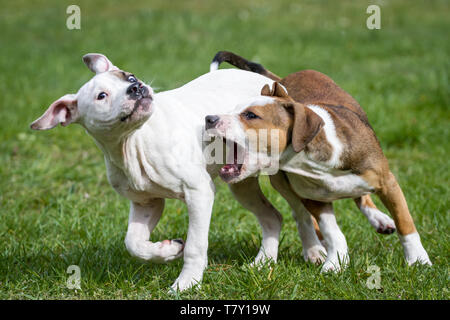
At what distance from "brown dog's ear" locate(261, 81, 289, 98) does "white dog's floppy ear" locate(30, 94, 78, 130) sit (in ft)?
4.68

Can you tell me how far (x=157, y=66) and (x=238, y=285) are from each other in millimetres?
7745

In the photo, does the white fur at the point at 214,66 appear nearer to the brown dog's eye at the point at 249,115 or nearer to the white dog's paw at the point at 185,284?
the brown dog's eye at the point at 249,115

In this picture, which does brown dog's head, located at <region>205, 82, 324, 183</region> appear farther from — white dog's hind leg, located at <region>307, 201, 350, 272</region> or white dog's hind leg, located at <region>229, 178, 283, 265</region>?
white dog's hind leg, located at <region>229, 178, 283, 265</region>

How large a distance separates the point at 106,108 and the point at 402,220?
2382 millimetres

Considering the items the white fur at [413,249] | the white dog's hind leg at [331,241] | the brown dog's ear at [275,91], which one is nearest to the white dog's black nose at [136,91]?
the brown dog's ear at [275,91]

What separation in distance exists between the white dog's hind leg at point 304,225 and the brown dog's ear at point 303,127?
76 centimetres

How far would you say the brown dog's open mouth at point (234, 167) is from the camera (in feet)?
13.6

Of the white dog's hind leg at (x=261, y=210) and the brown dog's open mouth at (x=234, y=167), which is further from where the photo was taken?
the white dog's hind leg at (x=261, y=210)

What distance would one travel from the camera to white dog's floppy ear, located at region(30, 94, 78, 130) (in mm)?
3863

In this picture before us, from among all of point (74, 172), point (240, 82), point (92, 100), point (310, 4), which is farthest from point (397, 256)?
point (310, 4)

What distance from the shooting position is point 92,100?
12.4 ft

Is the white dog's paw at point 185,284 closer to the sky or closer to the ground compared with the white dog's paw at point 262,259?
closer to the sky

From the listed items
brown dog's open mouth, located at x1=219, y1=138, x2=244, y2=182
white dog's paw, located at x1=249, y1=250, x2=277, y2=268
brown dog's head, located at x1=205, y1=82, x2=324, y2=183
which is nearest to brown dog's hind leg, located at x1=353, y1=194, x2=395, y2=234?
white dog's paw, located at x1=249, y1=250, x2=277, y2=268
